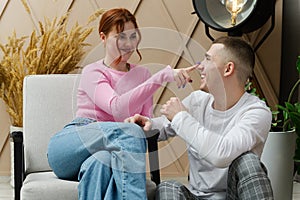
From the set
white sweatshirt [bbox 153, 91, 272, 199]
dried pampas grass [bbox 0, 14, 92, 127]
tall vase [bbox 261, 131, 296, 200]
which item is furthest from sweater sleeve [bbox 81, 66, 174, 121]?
dried pampas grass [bbox 0, 14, 92, 127]

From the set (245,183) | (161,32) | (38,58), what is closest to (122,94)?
(245,183)

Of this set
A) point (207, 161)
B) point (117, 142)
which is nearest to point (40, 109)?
point (117, 142)

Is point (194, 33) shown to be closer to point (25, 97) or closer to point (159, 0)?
point (159, 0)

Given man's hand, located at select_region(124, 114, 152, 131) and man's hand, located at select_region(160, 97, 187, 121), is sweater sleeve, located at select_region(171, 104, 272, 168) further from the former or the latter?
man's hand, located at select_region(124, 114, 152, 131)

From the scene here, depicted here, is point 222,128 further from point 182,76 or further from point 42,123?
point 42,123

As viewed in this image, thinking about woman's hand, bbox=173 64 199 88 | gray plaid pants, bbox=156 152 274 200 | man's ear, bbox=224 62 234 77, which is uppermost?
man's ear, bbox=224 62 234 77

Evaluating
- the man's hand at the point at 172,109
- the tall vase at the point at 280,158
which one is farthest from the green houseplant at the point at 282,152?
the man's hand at the point at 172,109

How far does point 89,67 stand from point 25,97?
31cm

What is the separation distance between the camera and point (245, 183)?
1757 millimetres

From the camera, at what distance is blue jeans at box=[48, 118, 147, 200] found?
5.95 feet

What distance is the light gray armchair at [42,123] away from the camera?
84.0 inches

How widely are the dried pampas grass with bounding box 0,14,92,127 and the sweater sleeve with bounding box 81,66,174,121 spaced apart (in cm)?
87

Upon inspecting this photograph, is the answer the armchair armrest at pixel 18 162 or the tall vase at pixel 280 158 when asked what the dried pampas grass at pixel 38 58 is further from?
the tall vase at pixel 280 158

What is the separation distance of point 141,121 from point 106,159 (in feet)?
0.78
